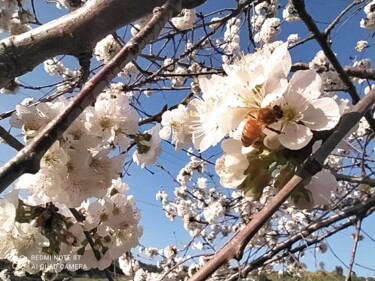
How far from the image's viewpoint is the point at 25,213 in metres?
1.15

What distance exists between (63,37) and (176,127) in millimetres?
679

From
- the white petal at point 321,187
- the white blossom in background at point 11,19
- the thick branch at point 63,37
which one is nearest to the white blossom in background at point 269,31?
the white blossom in background at point 11,19

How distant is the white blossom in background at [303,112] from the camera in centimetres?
59

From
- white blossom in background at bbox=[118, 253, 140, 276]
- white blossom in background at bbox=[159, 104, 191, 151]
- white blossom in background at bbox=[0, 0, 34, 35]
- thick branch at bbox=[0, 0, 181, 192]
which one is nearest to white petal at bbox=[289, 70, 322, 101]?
thick branch at bbox=[0, 0, 181, 192]

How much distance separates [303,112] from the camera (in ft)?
2.03

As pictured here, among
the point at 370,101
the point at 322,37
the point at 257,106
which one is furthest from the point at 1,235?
the point at 322,37

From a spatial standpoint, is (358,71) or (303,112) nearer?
(303,112)

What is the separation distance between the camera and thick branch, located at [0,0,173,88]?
3.16 feet

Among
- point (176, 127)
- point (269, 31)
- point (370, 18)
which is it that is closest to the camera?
point (176, 127)

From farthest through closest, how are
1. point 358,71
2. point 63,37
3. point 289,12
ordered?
point 289,12 → point 358,71 → point 63,37

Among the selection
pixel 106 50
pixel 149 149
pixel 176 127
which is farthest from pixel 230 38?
pixel 149 149

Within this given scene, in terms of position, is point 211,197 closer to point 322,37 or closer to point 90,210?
point 322,37

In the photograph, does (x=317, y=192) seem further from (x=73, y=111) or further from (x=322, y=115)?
(x=73, y=111)

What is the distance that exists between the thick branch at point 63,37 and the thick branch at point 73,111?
189 mm
